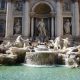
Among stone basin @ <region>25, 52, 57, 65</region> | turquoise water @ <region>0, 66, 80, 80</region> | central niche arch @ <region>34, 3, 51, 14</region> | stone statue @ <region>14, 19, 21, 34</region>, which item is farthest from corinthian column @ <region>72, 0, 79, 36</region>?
turquoise water @ <region>0, 66, 80, 80</region>

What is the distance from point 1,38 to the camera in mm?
33188

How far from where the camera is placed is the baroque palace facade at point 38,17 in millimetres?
32500

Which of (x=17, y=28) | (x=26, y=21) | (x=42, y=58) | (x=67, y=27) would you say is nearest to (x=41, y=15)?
(x=26, y=21)

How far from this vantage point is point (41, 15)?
3444 cm

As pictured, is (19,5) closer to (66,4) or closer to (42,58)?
(66,4)

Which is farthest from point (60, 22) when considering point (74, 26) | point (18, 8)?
point (18, 8)

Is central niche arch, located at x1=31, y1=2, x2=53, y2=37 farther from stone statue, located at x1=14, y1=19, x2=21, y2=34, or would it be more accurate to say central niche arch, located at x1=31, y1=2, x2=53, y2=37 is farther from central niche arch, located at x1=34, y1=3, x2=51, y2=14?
stone statue, located at x1=14, y1=19, x2=21, y2=34

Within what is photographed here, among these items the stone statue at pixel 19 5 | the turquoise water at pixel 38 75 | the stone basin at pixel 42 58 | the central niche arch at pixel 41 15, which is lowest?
the turquoise water at pixel 38 75

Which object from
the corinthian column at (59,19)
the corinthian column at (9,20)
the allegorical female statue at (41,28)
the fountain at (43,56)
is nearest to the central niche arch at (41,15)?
the allegorical female statue at (41,28)

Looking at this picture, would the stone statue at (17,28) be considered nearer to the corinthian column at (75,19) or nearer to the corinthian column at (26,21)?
the corinthian column at (26,21)

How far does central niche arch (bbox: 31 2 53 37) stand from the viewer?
3338 centimetres

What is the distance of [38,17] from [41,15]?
2.11 feet

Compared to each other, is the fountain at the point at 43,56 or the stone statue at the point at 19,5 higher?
the stone statue at the point at 19,5

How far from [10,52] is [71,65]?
7435mm
